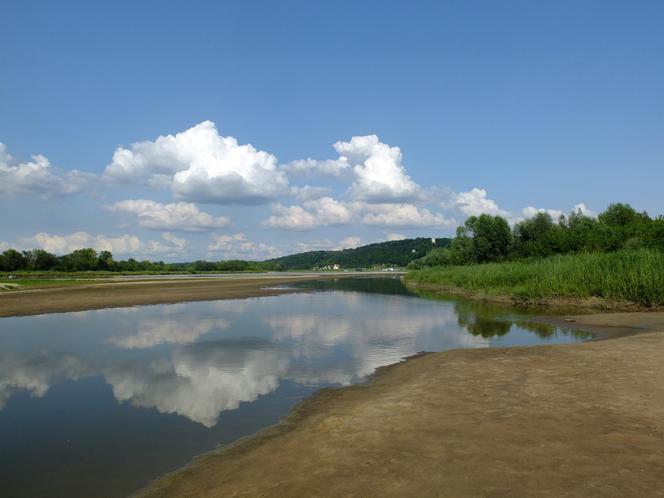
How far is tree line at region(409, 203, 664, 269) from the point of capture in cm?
5262

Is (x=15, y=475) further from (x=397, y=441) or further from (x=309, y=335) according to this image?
(x=309, y=335)

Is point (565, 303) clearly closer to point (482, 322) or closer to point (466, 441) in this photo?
point (482, 322)

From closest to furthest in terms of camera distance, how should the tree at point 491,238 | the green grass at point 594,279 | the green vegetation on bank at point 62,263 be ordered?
1. the green grass at point 594,279
2. the tree at point 491,238
3. the green vegetation on bank at point 62,263

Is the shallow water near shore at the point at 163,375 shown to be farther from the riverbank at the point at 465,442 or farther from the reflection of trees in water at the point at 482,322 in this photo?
the riverbank at the point at 465,442

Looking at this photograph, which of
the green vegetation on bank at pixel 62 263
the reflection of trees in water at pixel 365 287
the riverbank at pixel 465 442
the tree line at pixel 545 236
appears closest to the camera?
the riverbank at pixel 465 442

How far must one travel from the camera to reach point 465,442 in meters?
7.39

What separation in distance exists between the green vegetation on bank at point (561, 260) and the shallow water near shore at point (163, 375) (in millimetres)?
6768

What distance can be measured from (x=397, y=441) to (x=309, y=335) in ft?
51.5

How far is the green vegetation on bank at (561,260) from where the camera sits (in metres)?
30.5

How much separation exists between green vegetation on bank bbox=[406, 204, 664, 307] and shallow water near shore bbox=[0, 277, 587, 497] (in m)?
6.77

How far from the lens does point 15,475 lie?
788 centimetres

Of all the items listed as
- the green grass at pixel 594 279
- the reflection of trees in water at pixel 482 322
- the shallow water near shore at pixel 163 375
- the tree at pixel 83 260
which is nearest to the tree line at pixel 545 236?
the green grass at pixel 594 279

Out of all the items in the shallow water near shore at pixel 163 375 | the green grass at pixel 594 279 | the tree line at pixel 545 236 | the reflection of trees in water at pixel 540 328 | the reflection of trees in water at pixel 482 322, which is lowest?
the reflection of trees in water at pixel 482 322

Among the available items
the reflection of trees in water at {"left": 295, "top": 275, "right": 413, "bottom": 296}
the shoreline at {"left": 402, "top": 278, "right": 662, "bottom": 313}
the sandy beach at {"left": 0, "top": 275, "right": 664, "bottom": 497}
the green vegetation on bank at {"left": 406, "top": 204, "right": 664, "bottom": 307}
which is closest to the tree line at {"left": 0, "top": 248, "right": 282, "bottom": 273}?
the reflection of trees in water at {"left": 295, "top": 275, "right": 413, "bottom": 296}
